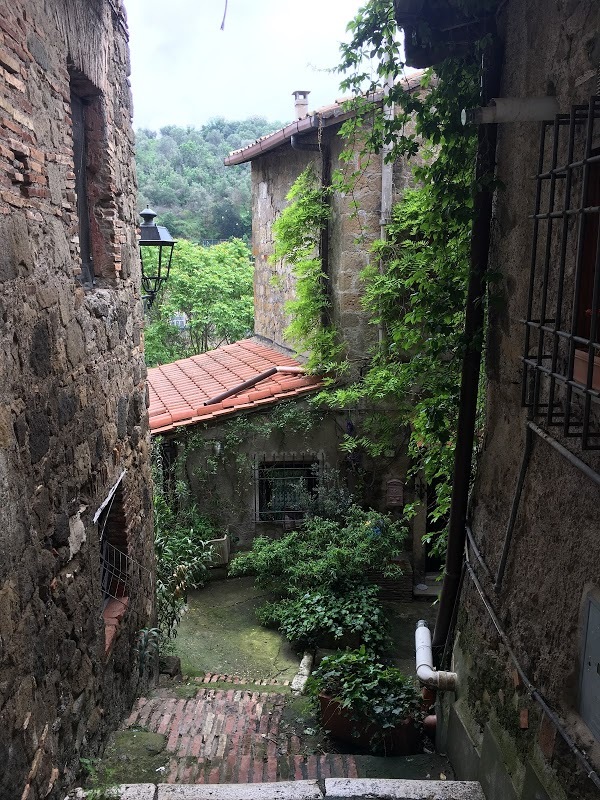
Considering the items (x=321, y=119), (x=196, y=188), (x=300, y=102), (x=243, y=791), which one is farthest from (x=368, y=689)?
(x=196, y=188)

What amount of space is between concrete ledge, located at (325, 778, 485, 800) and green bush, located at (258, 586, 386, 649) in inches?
137

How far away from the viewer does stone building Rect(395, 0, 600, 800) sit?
2504 millimetres

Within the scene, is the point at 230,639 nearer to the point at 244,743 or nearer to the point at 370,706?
the point at 244,743

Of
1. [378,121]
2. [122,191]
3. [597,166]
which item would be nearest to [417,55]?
[378,121]

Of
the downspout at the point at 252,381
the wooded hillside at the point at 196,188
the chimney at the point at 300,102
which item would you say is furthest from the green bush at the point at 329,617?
the wooded hillside at the point at 196,188

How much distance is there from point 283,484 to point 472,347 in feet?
19.1

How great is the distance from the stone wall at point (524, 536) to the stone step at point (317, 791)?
174 mm

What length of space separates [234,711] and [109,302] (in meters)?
3.15

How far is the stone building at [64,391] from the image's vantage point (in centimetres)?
285

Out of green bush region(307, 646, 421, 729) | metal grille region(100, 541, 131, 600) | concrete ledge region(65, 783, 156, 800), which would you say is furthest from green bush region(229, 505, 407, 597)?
concrete ledge region(65, 783, 156, 800)

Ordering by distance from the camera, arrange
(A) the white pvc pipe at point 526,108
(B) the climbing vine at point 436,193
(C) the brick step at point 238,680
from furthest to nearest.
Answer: (C) the brick step at point 238,680 → (B) the climbing vine at point 436,193 → (A) the white pvc pipe at point 526,108

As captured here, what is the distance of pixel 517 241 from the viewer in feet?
11.6

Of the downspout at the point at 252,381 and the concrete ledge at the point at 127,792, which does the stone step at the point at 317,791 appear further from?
the downspout at the point at 252,381

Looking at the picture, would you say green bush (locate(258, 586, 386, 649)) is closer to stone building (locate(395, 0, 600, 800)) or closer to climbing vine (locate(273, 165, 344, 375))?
climbing vine (locate(273, 165, 344, 375))
